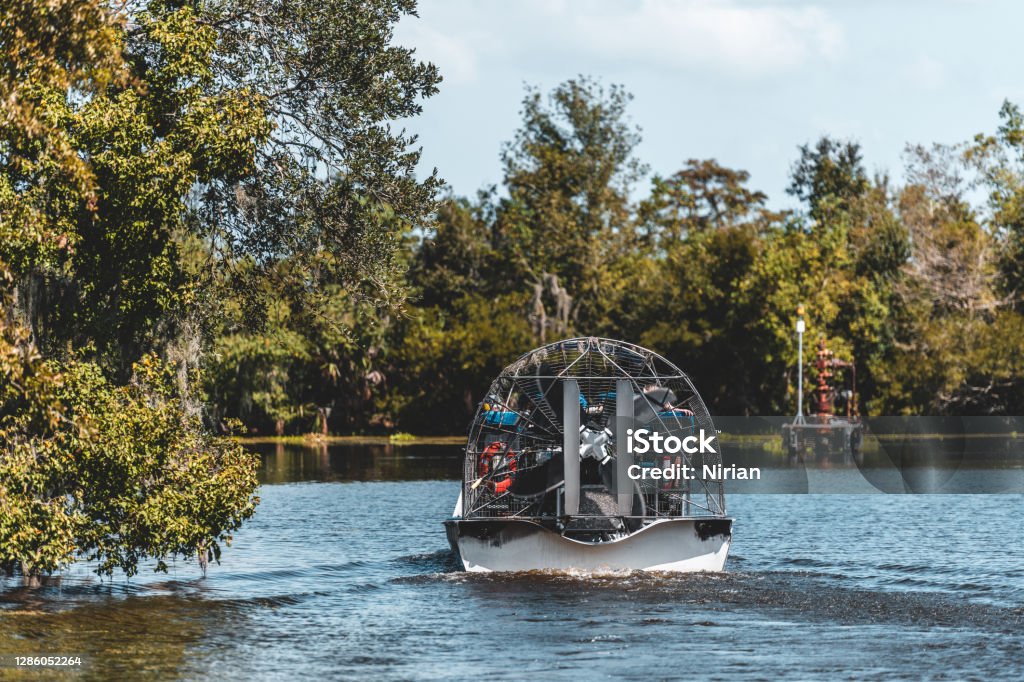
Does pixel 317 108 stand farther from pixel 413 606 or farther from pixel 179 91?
pixel 413 606

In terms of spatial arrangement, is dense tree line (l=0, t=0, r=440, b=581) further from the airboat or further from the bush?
the airboat

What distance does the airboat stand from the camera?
78.0 ft

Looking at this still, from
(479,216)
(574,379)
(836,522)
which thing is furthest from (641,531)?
(479,216)

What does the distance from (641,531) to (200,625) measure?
7751mm

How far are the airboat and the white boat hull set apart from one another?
0.06 feet

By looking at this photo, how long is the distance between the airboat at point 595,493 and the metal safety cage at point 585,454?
25 mm

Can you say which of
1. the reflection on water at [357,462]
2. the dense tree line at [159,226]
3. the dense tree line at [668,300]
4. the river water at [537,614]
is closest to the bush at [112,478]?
the dense tree line at [159,226]

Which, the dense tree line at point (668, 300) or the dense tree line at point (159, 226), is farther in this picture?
the dense tree line at point (668, 300)

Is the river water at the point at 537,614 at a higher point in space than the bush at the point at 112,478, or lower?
lower

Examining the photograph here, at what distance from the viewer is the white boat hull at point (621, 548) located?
78.0 feet

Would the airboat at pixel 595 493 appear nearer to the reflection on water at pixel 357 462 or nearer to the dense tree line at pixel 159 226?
the dense tree line at pixel 159 226

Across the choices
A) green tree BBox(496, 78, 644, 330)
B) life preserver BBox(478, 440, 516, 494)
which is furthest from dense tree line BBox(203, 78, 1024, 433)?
life preserver BBox(478, 440, 516, 494)

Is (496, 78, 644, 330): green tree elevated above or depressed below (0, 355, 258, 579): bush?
above

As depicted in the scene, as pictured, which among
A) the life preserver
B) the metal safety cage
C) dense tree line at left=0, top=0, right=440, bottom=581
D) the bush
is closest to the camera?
dense tree line at left=0, top=0, right=440, bottom=581
